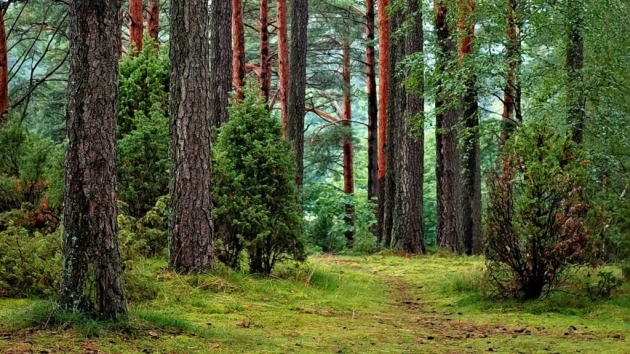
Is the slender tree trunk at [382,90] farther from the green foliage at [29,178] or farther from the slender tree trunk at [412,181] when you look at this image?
the green foliage at [29,178]

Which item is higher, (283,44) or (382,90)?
(283,44)

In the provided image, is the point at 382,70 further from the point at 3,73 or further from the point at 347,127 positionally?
the point at 3,73

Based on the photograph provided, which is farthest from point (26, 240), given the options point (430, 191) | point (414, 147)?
point (430, 191)

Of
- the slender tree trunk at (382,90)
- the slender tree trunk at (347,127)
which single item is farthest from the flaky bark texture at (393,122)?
the slender tree trunk at (347,127)

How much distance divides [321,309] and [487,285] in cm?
222

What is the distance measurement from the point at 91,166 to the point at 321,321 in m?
2.98

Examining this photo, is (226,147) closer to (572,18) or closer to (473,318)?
(473,318)

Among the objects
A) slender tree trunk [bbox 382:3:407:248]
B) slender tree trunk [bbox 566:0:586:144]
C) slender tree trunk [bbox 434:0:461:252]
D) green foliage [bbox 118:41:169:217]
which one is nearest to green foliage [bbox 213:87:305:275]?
green foliage [bbox 118:41:169:217]

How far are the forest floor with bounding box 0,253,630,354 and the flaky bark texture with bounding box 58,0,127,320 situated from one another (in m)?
0.28

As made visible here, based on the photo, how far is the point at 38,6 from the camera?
2448cm

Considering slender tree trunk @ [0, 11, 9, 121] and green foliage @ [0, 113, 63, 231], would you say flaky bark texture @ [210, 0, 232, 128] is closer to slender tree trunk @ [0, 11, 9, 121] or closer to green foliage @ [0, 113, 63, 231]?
slender tree trunk @ [0, 11, 9, 121]

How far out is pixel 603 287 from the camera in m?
8.45

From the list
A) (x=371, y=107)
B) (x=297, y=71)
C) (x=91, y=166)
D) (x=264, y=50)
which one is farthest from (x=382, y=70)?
(x=91, y=166)

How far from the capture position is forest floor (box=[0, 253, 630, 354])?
532 centimetres
